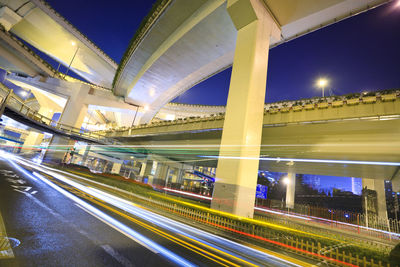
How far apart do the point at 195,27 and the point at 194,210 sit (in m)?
20.3

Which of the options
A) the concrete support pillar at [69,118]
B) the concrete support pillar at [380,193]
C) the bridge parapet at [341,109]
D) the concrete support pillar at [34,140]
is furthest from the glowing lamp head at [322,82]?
the concrete support pillar at [34,140]

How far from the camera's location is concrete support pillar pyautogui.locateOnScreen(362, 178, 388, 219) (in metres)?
23.2

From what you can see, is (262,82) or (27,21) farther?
(27,21)

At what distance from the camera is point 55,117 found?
175 ft

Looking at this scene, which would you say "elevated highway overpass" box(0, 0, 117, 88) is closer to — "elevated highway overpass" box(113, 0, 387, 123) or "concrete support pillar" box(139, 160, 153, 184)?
"elevated highway overpass" box(113, 0, 387, 123)

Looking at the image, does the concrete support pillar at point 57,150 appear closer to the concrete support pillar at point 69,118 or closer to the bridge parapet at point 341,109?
the concrete support pillar at point 69,118

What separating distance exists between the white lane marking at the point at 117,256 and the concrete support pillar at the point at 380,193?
3163 cm

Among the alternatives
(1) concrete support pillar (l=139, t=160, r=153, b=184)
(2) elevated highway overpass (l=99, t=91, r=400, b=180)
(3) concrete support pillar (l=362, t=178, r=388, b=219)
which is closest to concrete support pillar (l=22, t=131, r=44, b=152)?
(1) concrete support pillar (l=139, t=160, r=153, b=184)

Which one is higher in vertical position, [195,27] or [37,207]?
[195,27]

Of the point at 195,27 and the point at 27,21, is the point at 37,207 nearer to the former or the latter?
the point at 195,27

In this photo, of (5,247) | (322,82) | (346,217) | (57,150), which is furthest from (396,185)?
(57,150)

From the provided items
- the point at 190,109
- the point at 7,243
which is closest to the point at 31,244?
the point at 7,243

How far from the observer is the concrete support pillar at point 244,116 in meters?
12.4

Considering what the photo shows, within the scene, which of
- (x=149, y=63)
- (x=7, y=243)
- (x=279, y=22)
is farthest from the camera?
(x=149, y=63)
